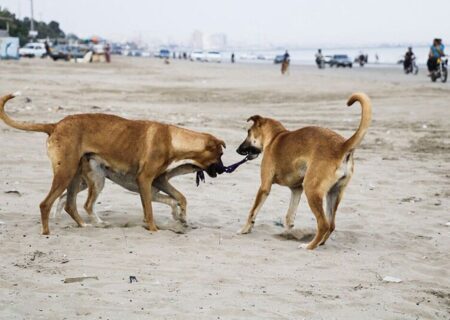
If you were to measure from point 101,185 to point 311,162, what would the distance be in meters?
2.31

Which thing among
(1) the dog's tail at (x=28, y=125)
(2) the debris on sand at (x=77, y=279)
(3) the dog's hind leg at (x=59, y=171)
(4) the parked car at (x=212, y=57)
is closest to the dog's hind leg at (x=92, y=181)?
(3) the dog's hind leg at (x=59, y=171)

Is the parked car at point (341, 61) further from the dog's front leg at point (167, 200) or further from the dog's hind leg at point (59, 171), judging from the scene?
the dog's hind leg at point (59, 171)

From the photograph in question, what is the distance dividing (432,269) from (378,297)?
4.07ft

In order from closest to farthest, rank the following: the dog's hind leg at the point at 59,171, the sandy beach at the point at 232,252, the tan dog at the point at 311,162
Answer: the sandy beach at the point at 232,252 < the tan dog at the point at 311,162 < the dog's hind leg at the point at 59,171

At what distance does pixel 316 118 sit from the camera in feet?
61.6

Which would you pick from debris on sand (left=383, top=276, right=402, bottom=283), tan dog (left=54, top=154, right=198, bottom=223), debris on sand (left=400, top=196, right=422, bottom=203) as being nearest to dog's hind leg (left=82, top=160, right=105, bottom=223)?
tan dog (left=54, top=154, right=198, bottom=223)

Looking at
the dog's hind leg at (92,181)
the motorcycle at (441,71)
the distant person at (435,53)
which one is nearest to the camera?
the dog's hind leg at (92,181)

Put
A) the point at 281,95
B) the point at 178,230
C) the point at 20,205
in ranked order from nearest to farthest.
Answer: the point at 178,230
the point at 20,205
the point at 281,95

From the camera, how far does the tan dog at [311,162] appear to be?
6.93m

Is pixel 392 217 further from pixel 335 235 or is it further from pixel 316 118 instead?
pixel 316 118

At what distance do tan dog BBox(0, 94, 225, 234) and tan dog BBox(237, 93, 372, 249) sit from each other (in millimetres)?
585

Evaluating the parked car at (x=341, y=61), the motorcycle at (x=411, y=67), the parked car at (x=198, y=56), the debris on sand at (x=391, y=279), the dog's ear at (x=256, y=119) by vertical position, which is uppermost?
the dog's ear at (x=256, y=119)

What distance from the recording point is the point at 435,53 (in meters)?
31.7

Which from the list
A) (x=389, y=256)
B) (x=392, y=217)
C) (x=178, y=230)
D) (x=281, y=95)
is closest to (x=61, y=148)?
(x=178, y=230)
